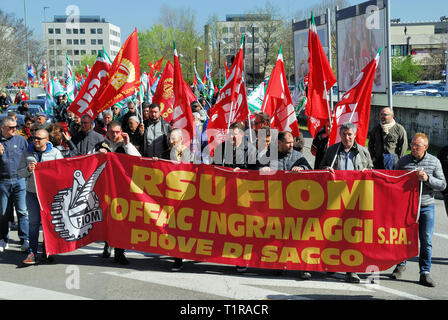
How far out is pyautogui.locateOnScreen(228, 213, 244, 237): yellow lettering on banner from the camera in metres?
6.59

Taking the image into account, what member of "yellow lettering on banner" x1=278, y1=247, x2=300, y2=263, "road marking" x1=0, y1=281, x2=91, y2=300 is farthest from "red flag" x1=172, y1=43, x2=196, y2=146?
"road marking" x1=0, y1=281, x2=91, y2=300

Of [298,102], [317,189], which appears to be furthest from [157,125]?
[298,102]

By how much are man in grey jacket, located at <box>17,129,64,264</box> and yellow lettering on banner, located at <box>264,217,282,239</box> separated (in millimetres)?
2917

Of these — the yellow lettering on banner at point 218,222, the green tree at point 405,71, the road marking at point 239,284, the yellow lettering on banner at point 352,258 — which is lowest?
the road marking at point 239,284

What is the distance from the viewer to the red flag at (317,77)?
8.38 metres

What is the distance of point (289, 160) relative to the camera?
6.70m

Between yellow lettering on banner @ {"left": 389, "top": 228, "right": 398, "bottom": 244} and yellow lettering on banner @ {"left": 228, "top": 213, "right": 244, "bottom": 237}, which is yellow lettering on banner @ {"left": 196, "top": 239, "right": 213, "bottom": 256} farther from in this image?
yellow lettering on banner @ {"left": 389, "top": 228, "right": 398, "bottom": 244}

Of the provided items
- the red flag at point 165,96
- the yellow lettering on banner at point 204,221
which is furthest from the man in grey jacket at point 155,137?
the red flag at point 165,96

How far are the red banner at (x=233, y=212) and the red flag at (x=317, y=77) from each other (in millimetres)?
2270

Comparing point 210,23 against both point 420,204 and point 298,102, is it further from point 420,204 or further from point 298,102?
point 420,204

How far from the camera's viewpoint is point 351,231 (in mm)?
6316

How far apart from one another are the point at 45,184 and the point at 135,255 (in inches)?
60.2

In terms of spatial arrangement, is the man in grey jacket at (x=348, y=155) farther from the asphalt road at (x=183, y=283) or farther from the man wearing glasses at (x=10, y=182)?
the man wearing glasses at (x=10, y=182)

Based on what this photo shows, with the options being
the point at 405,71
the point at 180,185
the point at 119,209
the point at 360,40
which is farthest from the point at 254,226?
the point at 405,71
